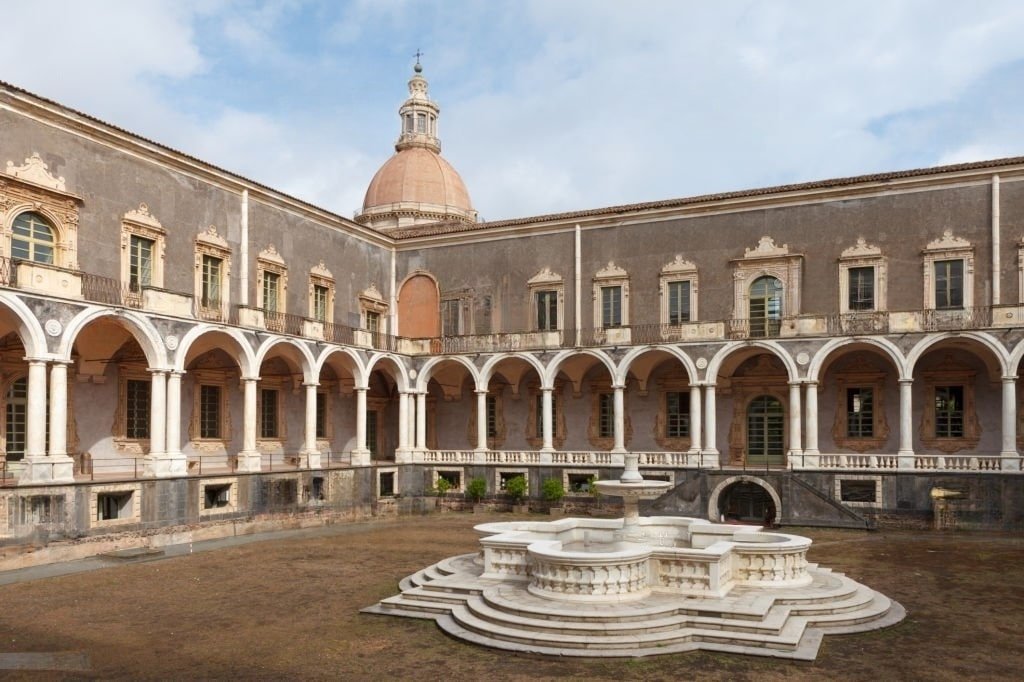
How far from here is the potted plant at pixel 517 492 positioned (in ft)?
102

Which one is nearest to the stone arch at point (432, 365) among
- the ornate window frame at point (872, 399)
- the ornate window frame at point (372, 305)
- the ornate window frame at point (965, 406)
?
the ornate window frame at point (372, 305)

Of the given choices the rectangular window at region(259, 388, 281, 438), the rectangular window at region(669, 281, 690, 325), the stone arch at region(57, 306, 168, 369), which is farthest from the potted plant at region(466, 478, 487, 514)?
the stone arch at region(57, 306, 168, 369)

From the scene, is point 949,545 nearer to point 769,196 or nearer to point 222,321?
point 769,196

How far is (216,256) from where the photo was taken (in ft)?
89.2

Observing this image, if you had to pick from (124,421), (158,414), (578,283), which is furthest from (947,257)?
(124,421)

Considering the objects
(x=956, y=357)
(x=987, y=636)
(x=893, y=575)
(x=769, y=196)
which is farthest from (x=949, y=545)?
(x=769, y=196)

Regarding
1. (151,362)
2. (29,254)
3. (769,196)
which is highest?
(769,196)

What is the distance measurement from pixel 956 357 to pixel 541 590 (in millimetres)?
19990

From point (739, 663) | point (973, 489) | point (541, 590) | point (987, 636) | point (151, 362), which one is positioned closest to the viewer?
point (739, 663)

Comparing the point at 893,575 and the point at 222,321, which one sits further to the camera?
the point at 222,321

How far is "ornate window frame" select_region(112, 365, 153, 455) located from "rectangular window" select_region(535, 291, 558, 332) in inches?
548

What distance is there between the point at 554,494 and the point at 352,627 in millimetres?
17026

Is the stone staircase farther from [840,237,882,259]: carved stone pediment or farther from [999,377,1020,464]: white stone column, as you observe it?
[840,237,882,259]: carved stone pediment

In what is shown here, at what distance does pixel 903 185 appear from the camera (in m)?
28.5
